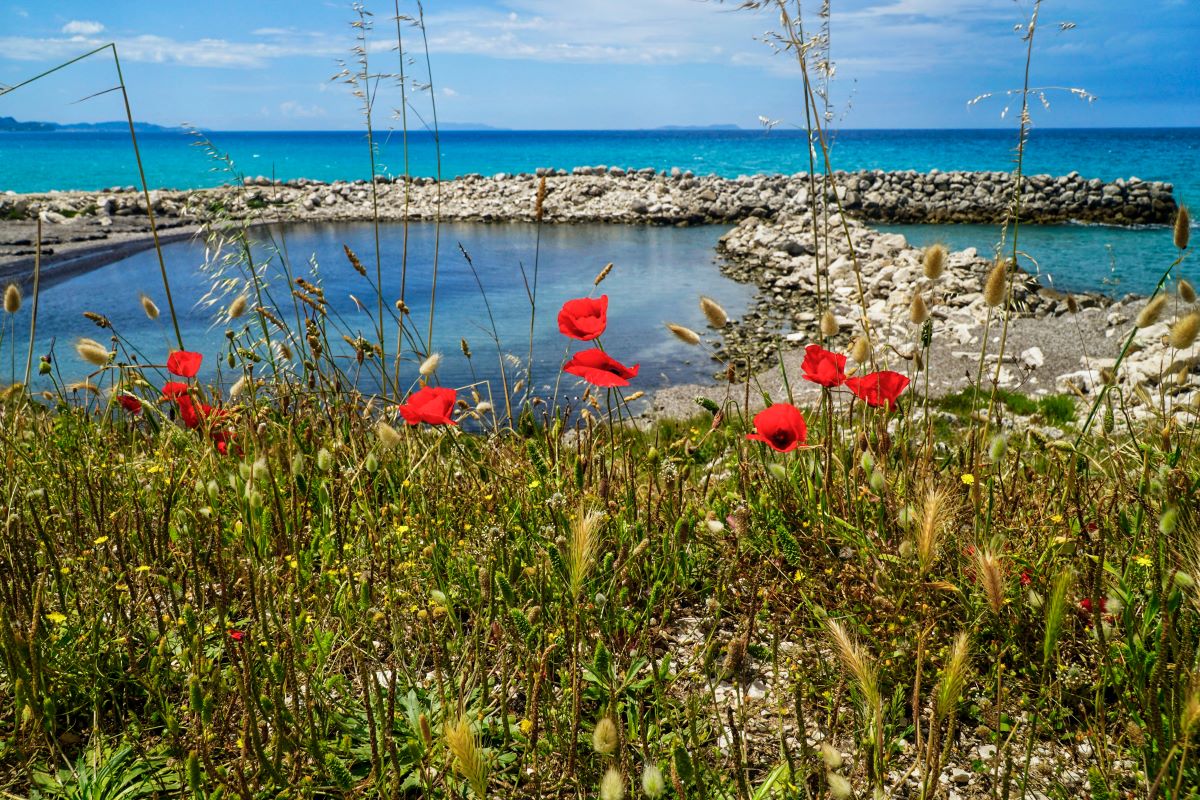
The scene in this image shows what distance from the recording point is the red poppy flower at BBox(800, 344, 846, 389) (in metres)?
2.01

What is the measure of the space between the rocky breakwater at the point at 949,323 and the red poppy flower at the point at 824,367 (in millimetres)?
1541

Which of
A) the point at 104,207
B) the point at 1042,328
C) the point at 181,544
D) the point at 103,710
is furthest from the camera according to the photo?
the point at 104,207

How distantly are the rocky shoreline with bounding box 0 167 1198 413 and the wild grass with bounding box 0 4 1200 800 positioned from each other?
0.68 meters

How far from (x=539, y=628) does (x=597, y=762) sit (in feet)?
1.18

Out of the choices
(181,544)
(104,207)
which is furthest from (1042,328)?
(104,207)

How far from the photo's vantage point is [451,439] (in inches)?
91.7

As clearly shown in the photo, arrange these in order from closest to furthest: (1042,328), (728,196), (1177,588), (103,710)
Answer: (1177,588) → (103,710) → (1042,328) → (728,196)

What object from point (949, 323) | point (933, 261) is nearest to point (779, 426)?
point (933, 261)

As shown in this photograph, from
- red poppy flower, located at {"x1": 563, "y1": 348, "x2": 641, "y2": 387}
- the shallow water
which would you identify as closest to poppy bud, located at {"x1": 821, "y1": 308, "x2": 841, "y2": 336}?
red poppy flower, located at {"x1": 563, "y1": 348, "x2": 641, "y2": 387}

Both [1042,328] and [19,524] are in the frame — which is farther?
[1042,328]

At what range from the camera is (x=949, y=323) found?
10141 millimetres

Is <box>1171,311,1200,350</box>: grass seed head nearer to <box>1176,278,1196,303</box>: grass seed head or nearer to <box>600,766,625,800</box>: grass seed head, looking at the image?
<box>1176,278,1196,303</box>: grass seed head

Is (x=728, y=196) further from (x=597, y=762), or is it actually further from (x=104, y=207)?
(x=597, y=762)

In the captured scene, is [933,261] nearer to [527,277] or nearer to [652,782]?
[652,782]
